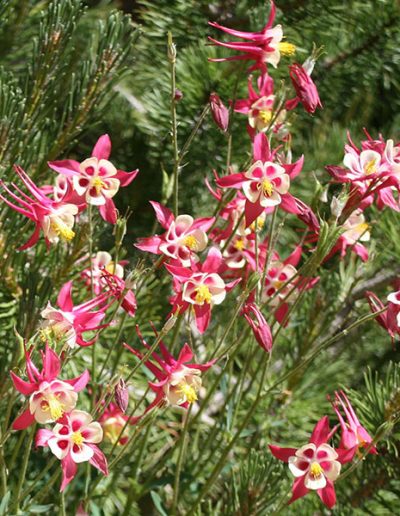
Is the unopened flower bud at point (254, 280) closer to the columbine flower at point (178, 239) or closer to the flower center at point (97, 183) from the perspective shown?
the columbine flower at point (178, 239)

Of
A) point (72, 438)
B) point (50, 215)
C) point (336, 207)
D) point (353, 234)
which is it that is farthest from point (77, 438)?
point (353, 234)

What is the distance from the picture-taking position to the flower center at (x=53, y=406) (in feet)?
2.71

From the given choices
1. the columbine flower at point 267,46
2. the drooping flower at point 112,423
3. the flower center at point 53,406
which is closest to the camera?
the flower center at point 53,406

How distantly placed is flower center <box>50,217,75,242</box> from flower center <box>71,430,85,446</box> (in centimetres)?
18

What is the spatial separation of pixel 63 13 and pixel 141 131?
406 mm

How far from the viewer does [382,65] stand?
144 centimetres

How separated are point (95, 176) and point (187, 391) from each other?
0.22 meters

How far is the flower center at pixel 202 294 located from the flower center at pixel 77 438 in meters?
0.16

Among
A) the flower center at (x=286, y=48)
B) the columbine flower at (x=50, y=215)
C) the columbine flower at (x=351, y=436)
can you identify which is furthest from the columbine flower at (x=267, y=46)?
the columbine flower at (x=351, y=436)

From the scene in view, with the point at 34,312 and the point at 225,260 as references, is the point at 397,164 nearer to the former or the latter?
the point at 225,260

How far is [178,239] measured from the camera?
955mm

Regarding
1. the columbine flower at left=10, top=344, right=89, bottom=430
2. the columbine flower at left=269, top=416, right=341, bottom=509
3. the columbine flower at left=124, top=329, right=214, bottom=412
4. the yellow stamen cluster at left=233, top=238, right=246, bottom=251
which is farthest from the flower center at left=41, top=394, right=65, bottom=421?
the yellow stamen cluster at left=233, top=238, right=246, bottom=251

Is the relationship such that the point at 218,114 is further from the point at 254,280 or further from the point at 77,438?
the point at 77,438

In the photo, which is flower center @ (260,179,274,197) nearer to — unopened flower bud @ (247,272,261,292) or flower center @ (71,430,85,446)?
unopened flower bud @ (247,272,261,292)
